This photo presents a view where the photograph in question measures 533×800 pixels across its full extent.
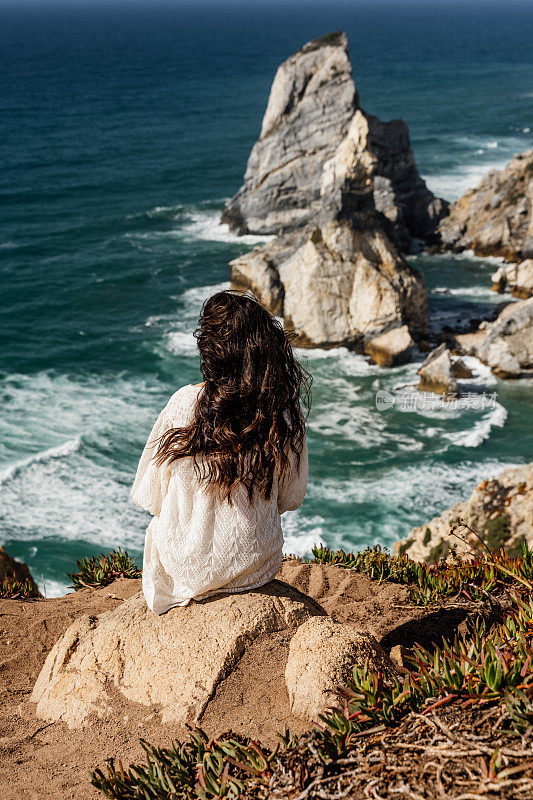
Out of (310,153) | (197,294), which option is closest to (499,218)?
(310,153)

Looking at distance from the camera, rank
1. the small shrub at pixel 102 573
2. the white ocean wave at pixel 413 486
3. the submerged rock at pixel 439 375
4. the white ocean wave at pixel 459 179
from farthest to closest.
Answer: the white ocean wave at pixel 459 179 → the submerged rock at pixel 439 375 → the white ocean wave at pixel 413 486 → the small shrub at pixel 102 573

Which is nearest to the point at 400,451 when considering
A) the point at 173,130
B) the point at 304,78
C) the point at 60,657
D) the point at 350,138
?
the point at 350,138

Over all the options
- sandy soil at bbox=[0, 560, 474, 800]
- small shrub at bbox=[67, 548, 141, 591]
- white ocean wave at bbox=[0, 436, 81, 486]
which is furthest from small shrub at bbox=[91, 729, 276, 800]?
white ocean wave at bbox=[0, 436, 81, 486]

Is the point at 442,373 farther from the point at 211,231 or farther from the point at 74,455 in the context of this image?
the point at 211,231

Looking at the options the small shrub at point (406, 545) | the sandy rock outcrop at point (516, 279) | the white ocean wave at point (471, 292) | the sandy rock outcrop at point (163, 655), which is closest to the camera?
the sandy rock outcrop at point (163, 655)

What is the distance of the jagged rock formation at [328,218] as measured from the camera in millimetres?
30281

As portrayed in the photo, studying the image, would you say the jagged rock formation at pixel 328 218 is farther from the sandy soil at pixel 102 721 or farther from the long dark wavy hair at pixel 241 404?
the long dark wavy hair at pixel 241 404

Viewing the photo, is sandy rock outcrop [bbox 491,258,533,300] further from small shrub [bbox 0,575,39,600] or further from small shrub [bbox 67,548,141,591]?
small shrub [bbox 0,575,39,600]

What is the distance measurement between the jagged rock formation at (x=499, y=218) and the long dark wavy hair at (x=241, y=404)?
121 feet

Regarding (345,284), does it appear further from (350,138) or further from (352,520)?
(352,520)

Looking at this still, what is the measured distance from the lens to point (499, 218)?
41656mm

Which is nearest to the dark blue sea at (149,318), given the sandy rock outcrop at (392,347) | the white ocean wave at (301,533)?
the white ocean wave at (301,533)

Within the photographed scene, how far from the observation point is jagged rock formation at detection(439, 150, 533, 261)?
40594 mm

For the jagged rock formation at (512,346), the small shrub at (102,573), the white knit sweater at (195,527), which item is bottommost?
the jagged rock formation at (512,346)
